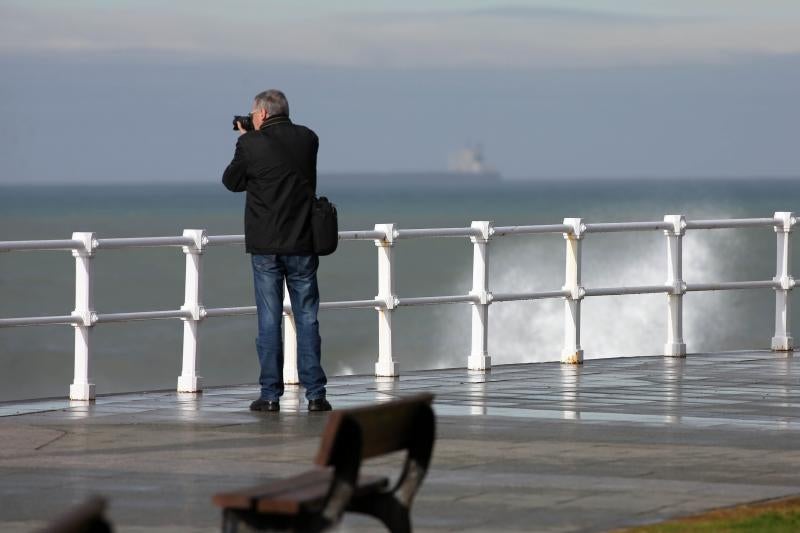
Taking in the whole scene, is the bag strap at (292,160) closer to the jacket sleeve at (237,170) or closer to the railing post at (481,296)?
the jacket sleeve at (237,170)

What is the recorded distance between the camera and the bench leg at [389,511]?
7.74 m

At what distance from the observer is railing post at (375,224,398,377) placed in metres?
16.6

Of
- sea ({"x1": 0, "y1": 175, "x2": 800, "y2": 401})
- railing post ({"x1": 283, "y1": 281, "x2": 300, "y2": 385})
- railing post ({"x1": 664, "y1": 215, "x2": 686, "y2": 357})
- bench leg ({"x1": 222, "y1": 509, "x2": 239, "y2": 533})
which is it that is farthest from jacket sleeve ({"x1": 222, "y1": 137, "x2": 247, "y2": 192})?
sea ({"x1": 0, "y1": 175, "x2": 800, "y2": 401})

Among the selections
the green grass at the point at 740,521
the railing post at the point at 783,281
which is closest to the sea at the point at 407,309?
the railing post at the point at 783,281

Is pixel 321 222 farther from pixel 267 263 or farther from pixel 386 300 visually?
pixel 386 300

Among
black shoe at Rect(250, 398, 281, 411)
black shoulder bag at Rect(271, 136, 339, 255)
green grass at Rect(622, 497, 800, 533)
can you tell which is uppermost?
black shoulder bag at Rect(271, 136, 339, 255)

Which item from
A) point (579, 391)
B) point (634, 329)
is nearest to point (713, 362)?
point (579, 391)

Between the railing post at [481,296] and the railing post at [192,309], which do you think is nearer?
the railing post at [192,309]

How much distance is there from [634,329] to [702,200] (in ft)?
432

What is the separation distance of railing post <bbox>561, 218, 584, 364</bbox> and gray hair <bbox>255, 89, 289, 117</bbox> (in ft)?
15.4

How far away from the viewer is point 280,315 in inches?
554

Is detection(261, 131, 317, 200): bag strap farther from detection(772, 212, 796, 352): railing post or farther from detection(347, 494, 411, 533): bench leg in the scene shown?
detection(772, 212, 796, 352): railing post

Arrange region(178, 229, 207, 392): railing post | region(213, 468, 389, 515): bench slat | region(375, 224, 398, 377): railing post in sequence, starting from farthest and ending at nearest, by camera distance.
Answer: region(375, 224, 398, 377): railing post, region(178, 229, 207, 392): railing post, region(213, 468, 389, 515): bench slat

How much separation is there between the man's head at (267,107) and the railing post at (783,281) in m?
6.91
